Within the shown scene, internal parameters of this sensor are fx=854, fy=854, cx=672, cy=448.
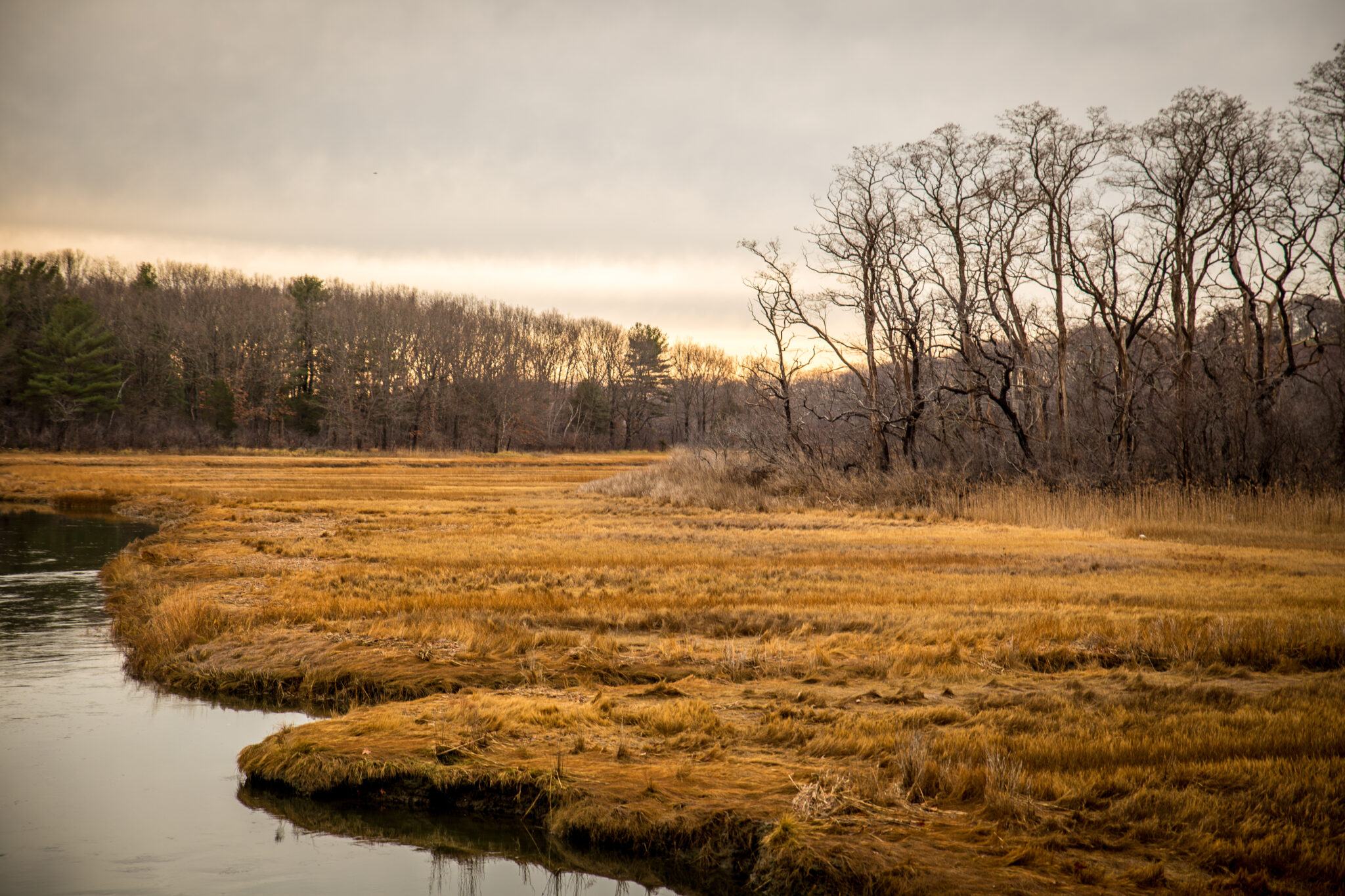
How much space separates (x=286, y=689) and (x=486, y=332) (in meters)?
87.8

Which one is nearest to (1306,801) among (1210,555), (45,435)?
(1210,555)

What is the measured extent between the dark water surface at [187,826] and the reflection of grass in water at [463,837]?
1 centimetres

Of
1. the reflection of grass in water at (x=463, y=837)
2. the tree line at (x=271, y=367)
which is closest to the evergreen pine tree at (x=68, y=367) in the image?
the tree line at (x=271, y=367)

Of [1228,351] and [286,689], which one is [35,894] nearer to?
[286,689]

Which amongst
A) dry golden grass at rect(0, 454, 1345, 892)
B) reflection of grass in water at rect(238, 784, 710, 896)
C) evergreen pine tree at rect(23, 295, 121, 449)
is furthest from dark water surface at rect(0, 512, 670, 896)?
evergreen pine tree at rect(23, 295, 121, 449)

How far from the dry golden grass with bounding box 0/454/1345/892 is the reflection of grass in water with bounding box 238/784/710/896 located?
0.16 meters

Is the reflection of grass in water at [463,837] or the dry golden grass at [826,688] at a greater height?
the dry golden grass at [826,688]

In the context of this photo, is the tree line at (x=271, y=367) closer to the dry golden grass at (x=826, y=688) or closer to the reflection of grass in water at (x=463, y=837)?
the dry golden grass at (x=826, y=688)

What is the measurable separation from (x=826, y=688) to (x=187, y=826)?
541 cm

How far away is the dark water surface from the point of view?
5.56m

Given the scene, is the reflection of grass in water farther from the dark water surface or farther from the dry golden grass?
the dry golden grass

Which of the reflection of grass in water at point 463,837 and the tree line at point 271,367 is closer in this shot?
the reflection of grass in water at point 463,837

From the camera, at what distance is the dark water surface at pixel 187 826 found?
18.2 ft

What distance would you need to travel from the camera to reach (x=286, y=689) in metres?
9.36
